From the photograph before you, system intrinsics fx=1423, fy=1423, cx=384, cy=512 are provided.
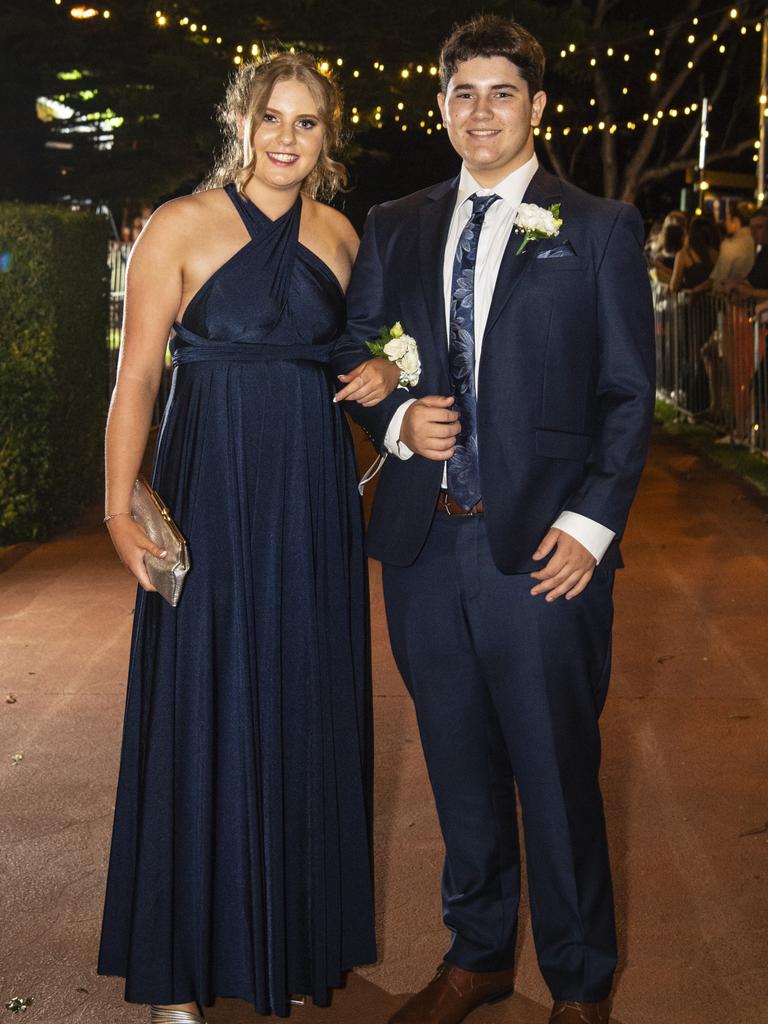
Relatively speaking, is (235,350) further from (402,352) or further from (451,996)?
(451,996)

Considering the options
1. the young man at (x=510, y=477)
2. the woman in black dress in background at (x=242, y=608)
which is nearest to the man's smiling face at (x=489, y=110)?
the young man at (x=510, y=477)

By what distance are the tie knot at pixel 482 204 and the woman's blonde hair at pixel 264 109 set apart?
465mm

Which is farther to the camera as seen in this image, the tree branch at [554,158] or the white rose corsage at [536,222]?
the tree branch at [554,158]

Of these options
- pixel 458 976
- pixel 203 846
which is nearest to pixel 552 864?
pixel 458 976

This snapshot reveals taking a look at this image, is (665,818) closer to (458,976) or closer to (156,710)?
(458,976)

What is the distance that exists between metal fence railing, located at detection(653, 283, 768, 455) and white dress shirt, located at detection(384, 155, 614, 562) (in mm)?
9120

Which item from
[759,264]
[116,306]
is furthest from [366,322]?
[116,306]

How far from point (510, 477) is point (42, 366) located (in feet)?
23.8

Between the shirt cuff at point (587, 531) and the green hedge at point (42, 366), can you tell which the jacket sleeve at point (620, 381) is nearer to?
the shirt cuff at point (587, 531)

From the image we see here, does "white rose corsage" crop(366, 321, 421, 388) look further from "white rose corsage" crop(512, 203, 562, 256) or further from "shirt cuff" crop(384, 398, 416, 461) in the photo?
"white rose corsage" crop(512, 203, 562, 256)

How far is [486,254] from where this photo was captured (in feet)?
11.1

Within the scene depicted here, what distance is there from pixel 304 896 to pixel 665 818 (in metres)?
1.78

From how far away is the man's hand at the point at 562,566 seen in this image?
325 cm

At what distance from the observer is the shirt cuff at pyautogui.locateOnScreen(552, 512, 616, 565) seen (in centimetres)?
325
